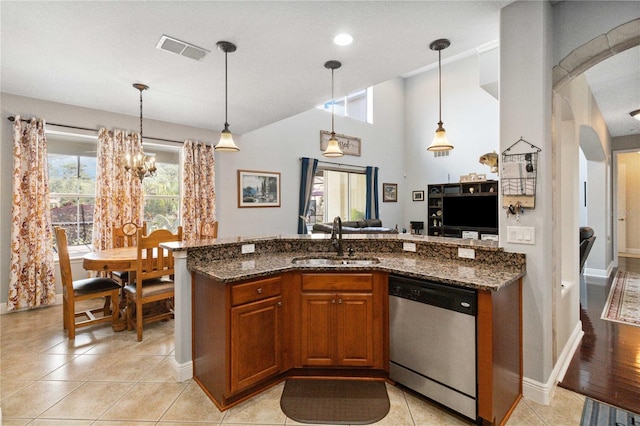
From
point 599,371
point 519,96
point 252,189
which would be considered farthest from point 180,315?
point 252,189

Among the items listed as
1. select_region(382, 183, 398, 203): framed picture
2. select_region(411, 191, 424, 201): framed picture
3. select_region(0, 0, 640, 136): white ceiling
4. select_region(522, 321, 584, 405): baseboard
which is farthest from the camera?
select_region(411, 191, 424, 201): framed picture

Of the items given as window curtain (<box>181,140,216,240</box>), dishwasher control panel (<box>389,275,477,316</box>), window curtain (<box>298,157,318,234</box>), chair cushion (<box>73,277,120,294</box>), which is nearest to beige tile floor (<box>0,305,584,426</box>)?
chair cushion (<box>73,277,120,294</box>)

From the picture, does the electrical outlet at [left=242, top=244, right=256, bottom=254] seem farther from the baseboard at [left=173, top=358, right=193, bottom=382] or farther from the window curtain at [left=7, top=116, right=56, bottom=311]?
the window curtain at [left=7, top=116, right=56, bottom=311]

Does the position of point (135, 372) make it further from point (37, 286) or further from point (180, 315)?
point (37, 286)

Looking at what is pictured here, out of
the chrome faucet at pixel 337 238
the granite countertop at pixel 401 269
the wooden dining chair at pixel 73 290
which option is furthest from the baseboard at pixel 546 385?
the wooden dining chair at pixel 73 290

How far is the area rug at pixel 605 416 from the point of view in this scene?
1923mm

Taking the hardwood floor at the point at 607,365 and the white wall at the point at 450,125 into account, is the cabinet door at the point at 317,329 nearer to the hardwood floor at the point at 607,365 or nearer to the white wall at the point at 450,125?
the hardwood floor at the point at 607,365

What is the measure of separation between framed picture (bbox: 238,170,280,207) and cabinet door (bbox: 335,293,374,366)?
13.4 ft

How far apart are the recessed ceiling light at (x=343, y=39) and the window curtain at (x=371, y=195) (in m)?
5.82

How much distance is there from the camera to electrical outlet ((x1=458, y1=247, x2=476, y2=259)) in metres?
2.40

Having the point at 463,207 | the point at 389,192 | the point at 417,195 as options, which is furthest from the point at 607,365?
the point at 417,195

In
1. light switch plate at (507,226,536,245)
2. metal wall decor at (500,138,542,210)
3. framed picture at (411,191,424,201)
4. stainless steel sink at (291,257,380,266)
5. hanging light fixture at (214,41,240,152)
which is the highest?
hanging light fixture at (214,41,240,152)

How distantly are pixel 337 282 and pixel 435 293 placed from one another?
68cm

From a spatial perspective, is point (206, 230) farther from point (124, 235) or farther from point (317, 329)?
point (317, 329)
